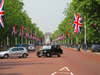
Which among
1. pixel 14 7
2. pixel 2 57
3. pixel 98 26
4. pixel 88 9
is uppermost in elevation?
pixel 14 7

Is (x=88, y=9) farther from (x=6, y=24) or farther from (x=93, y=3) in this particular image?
(x=6, y=24)

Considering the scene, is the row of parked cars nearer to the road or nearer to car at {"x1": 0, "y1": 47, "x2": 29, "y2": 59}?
car at {"x1": 0, "y1": 47, "x2": 29, "y2": 59}

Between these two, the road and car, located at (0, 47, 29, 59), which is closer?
the road

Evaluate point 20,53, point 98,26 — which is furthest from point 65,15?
point 20,53

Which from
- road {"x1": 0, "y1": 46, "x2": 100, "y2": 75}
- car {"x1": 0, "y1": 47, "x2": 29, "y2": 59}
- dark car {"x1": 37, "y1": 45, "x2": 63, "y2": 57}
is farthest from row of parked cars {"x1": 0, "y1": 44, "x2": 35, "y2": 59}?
road {"x1": 0, "y1": 46, "x2": 100, "y2": 75}

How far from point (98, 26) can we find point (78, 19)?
8.55m

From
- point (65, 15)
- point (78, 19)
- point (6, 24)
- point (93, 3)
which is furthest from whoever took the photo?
point (65, 15)

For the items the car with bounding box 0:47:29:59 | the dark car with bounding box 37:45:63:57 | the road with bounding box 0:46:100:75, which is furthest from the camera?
the dark car with bounding box 37:45:63:57

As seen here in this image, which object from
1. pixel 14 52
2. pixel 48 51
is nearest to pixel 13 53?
pixel 14 52

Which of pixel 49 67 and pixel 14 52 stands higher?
pixel 14 52

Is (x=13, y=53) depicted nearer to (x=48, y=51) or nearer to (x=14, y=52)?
(x=14, y=52)

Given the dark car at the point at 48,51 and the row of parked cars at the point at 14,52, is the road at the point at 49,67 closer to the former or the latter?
the row of parked cars at the point at 14,52

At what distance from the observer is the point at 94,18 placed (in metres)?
33.2

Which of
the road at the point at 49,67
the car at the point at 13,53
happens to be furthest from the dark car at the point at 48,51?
the road at the point at 49,67
